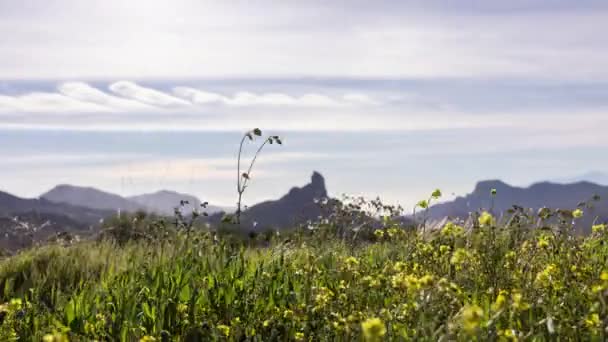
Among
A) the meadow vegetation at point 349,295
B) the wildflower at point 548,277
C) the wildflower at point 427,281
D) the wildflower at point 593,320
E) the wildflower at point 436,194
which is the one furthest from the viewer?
the wildflower at point 436,194

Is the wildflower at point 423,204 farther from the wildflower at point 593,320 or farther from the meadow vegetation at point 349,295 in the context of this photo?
the wildflower at point 593,320

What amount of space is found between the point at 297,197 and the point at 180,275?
160m

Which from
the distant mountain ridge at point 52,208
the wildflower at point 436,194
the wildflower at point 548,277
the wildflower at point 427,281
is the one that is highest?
the wildflower at point 436,194

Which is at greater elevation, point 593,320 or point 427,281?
point 427,281

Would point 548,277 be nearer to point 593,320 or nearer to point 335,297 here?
point 593,320

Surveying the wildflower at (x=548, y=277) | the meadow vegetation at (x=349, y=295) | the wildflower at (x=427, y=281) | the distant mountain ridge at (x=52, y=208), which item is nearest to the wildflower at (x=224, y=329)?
the meadow vegetation at (x=349, y=295)

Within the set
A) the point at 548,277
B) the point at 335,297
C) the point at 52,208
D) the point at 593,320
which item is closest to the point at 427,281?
the point at 593,320

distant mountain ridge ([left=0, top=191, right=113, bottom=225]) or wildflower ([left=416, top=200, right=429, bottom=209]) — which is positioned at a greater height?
wildflower ([left=416, top=200, right=429, bottom=209])

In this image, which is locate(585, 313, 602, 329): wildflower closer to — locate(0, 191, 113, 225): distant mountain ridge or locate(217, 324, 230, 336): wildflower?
locate(217, 324, 230, 336): wildflower

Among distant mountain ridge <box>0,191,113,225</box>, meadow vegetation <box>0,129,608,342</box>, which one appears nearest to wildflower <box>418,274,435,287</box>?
meadow vegetation <box>0,129,608,342</box>

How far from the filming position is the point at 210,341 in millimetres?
5270

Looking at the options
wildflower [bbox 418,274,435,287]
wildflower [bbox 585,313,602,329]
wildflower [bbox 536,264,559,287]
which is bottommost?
wildflower [bbox 585,313,602,329]

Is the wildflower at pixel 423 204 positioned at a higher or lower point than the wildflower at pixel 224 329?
higher

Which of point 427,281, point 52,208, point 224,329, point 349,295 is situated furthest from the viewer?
point 52,208
